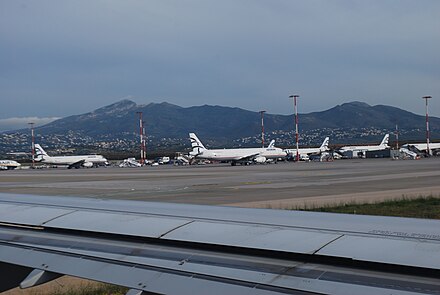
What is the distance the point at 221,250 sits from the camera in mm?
4094

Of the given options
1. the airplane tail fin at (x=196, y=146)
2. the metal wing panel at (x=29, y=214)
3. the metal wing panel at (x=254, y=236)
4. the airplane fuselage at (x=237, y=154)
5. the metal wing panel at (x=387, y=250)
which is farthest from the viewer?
the airplane tail fin at (x=196, y=146)

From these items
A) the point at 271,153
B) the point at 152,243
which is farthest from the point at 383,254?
the point at 271,153

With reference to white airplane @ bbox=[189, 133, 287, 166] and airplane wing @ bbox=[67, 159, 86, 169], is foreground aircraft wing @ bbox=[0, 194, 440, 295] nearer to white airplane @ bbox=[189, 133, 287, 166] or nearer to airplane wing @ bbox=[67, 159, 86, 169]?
white airplane @ bbox=[189, 133, 287, 166]

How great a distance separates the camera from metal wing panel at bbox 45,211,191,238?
4.61 metres

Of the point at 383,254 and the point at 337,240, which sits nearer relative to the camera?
the point at 383,254

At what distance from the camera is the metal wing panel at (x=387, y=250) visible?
325 centimetres

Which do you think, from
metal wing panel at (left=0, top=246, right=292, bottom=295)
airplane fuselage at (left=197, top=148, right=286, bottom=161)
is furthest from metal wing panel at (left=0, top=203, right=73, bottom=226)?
airplane fuselage at (left=197, top=148, right=286, bottom=161)

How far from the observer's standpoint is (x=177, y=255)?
4086mm

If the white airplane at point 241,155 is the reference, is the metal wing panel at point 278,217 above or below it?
above

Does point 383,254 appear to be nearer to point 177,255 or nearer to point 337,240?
point 337,240

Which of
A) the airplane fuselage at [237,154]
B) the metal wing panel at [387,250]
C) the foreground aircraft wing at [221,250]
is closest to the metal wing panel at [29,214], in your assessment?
the foreground aircraft wing at [221,250]

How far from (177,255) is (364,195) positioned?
72.4ft

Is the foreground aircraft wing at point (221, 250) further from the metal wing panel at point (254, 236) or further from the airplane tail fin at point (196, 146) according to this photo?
the airplane tail fin at point (196, 146)

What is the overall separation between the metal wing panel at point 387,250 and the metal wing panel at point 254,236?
132 millimetres
